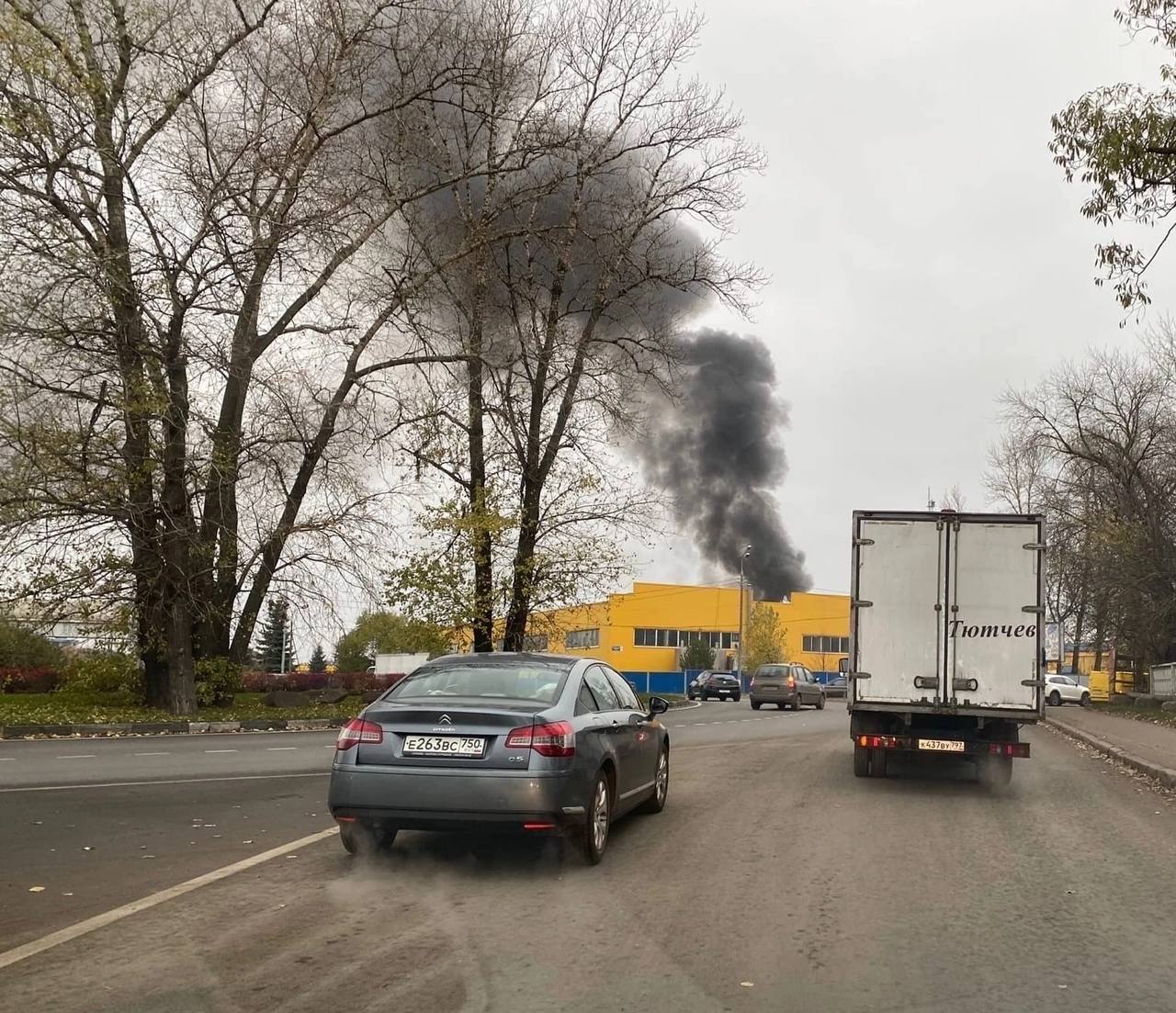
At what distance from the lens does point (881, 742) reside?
41.4ft

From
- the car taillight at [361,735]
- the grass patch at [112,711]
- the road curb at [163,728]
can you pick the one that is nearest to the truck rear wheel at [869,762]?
the car taillight at [361,735]

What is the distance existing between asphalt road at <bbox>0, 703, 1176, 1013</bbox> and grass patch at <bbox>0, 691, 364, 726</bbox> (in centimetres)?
1149

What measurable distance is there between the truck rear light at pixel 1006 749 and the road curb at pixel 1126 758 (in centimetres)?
216

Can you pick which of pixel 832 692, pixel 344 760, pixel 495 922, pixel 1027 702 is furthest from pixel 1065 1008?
pixel 832 692

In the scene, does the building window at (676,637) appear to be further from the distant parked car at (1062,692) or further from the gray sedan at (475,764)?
the gray sedan at (475,764)

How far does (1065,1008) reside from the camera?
14.7ft

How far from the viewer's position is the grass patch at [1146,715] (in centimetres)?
2645

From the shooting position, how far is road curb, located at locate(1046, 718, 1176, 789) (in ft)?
43.6

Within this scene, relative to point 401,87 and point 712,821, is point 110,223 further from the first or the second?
point 712,821

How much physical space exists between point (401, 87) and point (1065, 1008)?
985 inches

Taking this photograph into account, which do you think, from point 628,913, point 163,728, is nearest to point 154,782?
point 628,913

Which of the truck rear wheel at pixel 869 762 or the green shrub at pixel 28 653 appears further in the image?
the green shrub at pixel 28 653

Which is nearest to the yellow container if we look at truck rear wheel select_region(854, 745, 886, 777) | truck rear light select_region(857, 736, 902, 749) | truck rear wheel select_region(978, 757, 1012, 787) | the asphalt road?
truck rear wheel select_region(978, 757, 1012, 787)

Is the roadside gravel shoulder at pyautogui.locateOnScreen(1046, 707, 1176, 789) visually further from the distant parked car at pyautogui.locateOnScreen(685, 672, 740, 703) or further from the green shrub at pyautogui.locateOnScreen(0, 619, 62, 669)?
the green shrub at pyautogui.locateOnScreen(0, 619, 62, 669)
